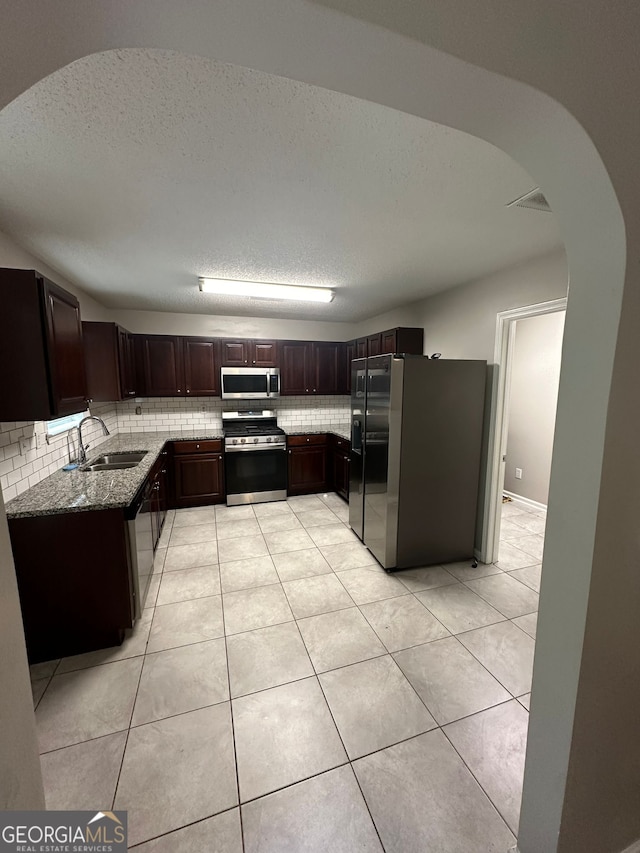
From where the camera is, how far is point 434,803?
1290mm

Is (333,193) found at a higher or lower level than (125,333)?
higher

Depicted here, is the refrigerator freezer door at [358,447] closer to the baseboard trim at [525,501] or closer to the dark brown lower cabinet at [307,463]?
the dark brown lower cabinet at [307,463]

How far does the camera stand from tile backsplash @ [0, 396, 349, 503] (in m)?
2.08

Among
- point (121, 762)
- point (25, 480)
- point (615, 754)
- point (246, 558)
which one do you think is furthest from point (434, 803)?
point (25, 480)

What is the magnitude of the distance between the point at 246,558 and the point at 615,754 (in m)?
2.55

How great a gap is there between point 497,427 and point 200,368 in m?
3.44

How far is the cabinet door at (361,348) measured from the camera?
423cm

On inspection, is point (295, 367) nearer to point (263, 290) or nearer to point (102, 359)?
point (263, 290)

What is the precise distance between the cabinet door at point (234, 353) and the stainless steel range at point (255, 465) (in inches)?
35.5

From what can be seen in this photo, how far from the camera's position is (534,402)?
4105mm

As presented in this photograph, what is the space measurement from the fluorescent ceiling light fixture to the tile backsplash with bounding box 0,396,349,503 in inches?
66.7

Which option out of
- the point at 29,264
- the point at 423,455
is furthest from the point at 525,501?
the point at 29,264

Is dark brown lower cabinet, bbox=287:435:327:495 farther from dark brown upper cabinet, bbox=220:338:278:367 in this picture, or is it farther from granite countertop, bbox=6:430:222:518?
granite countertop, bbox=6:430:222:518

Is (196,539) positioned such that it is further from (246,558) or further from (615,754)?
(615,754)
